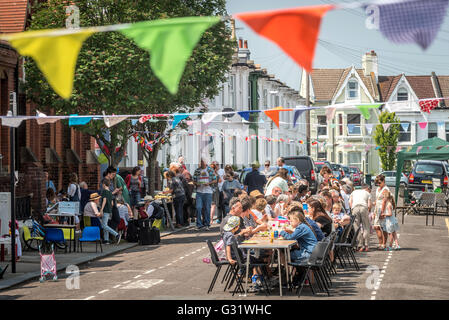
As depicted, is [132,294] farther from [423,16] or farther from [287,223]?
[423,16]

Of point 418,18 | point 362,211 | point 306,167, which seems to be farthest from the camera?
point 306,167

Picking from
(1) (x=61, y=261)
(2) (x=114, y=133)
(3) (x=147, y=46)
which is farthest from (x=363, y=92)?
(3) (x=147, y=46)

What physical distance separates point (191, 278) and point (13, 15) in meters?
14.5

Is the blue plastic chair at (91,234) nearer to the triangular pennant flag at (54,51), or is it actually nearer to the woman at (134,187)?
the woman at (134,187)

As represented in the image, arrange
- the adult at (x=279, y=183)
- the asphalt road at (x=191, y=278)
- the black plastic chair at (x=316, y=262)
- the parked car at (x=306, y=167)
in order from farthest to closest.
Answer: the parked car at (x=306, y=167), the adult at (x=279, y=183), the asphalt road at (x=191, y=278), the black plastic chair at (x=316, y=262)

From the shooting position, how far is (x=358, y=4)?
6.18 meters

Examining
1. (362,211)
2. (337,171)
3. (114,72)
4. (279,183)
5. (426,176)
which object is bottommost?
(362,211)

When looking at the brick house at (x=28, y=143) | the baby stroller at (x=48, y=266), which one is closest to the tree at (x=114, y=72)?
the brick house at (x=28, y=143)

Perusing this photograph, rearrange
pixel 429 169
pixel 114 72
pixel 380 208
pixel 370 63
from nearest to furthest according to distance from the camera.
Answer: pixel 380 208
pixel 114 72
pixel 429 169
pixel 370 63

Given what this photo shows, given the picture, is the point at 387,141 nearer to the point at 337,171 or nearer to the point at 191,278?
the point at 337,171

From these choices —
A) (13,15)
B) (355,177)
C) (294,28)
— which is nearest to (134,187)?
(13,15)

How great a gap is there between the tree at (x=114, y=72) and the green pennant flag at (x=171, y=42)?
16935 millimetres

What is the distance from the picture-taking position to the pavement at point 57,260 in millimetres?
15842

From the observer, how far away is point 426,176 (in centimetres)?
3725
